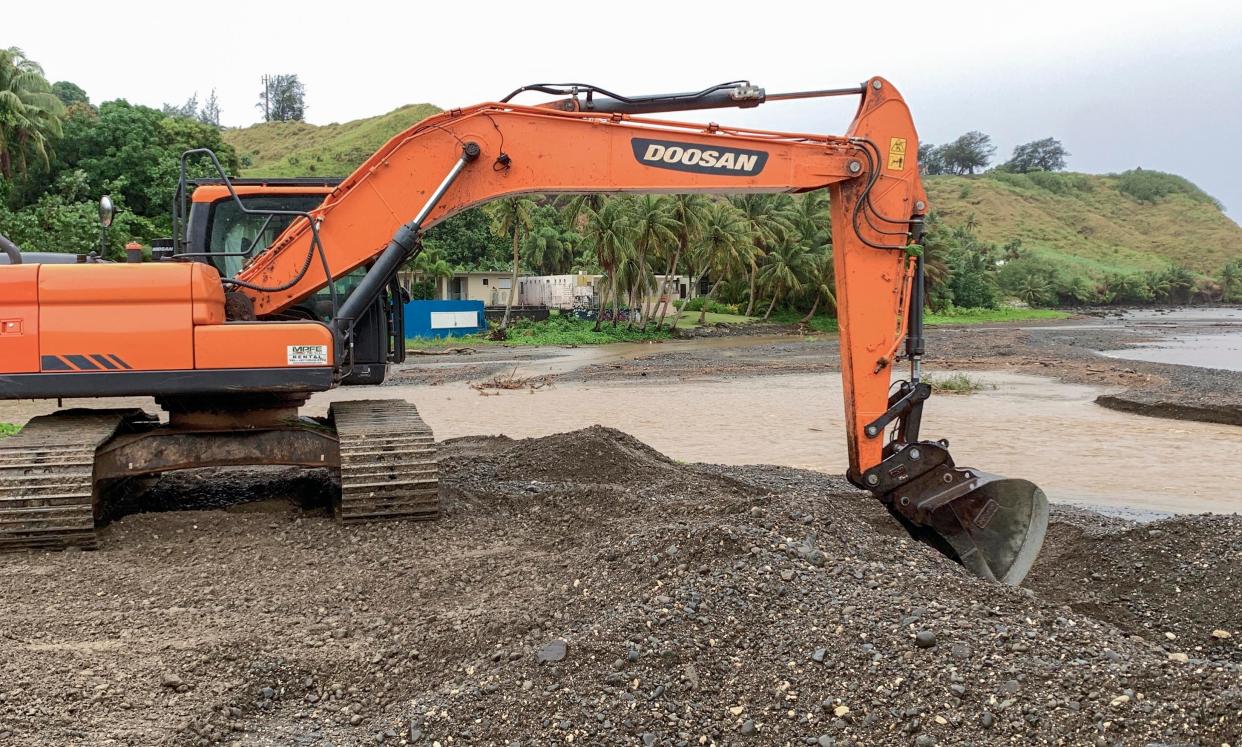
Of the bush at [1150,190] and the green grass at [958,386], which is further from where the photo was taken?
the bush at [1150,190]

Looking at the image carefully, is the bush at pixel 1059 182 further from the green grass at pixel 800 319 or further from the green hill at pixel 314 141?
the green grass at pixel 800 319

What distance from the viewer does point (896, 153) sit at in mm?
6648

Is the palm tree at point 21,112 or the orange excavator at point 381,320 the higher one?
the palm tree at point 21,112

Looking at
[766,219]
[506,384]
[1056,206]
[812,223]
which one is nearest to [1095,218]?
[1056,206]

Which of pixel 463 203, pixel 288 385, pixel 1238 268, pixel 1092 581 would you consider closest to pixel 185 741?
pixel 288 385

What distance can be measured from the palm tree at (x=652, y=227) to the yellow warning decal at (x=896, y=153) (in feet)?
133

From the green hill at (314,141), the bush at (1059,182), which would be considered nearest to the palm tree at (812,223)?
the green hill at (314,141)

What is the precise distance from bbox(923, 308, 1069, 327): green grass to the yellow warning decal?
60932mm

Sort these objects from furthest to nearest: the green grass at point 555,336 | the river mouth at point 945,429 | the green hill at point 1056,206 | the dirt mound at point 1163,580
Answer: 1. the green hill at point 1056,206
2. the green grass at point 555,336
3. the river mouth at point 945,429
4. the dirt mound at point 1163,580

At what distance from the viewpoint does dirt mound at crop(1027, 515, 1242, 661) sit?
495cm

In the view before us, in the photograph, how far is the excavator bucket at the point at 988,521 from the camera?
233 inches

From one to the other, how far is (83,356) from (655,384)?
18.3 m

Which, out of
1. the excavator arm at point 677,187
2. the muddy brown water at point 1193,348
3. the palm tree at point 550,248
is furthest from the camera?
the palm tree at point 550,248

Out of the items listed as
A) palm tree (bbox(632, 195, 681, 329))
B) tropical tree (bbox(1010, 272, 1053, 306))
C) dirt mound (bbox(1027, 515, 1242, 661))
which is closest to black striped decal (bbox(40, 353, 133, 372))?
dirt mound (bbox(1027, 515, 1242, 661))
